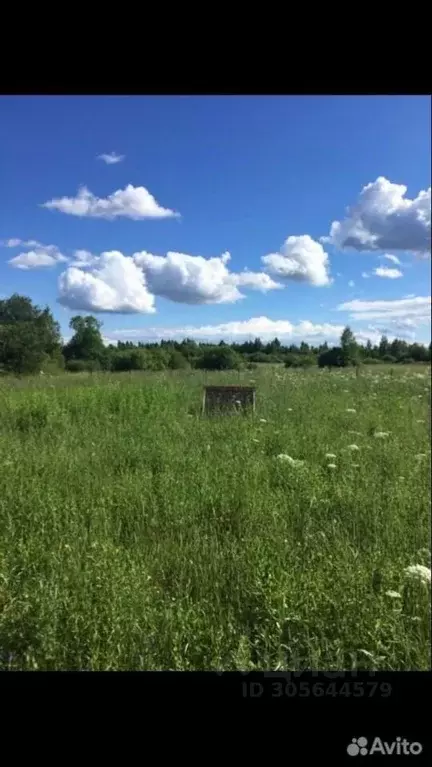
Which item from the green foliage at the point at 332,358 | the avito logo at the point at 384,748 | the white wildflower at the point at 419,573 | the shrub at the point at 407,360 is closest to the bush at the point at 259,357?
the green foliage at the point at 332,358

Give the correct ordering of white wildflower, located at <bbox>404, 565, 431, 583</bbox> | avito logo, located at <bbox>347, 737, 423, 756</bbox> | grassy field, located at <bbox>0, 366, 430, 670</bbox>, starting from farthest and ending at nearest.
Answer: white wildflower, located at <bbox>404, 565, 431, 583</bbox>
grassy field, located at <bbox>0, 366, 430, 670</bbox>
avito logo, located at <bbox>347, 737, 423, 756</bbox>

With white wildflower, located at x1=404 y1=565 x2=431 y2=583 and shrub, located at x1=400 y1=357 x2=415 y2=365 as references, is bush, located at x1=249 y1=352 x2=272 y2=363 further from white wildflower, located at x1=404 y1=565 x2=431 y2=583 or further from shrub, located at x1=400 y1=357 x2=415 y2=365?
white wildflower, located at x1=404 y1=565 x2=431 y2=583

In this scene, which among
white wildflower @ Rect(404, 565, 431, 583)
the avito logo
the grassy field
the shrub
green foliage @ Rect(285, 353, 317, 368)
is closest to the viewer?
the avito logo

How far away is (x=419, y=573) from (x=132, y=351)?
1.29 meters

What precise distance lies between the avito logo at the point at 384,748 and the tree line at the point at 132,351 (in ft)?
3.86

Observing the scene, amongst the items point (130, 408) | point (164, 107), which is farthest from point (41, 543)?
point (164, 107)

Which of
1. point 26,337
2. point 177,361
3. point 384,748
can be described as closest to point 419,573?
point 384,748

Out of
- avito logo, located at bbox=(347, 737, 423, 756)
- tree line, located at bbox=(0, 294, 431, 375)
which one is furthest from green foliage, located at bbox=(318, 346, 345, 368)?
avito logo, located at bbox=(347, 737, 423, 756)

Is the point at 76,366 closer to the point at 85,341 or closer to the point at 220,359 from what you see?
the point at 85,341

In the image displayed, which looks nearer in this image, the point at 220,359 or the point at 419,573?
the point at 419,573

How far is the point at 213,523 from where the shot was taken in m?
1.80

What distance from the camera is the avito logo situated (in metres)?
1.37

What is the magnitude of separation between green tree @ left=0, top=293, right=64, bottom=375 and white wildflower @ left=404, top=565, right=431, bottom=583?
4.75 feet

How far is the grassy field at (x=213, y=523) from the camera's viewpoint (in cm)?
151
